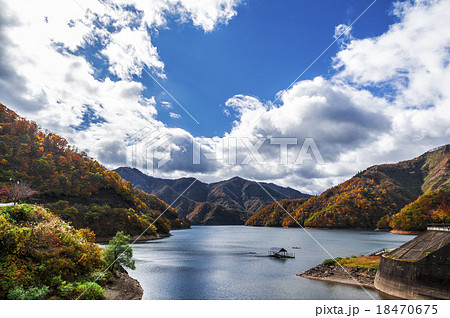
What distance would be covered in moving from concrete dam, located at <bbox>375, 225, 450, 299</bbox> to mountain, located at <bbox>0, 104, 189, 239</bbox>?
273 feet

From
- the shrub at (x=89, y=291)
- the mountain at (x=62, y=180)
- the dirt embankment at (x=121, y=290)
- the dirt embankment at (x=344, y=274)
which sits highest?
the mountain at (x=62, y=180)

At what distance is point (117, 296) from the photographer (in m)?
24.2

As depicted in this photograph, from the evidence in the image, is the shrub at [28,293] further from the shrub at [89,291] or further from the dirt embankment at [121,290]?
the dirt embankment at [121,290]

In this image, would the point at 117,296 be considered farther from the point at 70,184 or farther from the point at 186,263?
the point at 70,184

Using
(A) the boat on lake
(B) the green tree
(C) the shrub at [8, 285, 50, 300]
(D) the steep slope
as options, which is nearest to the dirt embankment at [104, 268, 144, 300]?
(B) the green tree

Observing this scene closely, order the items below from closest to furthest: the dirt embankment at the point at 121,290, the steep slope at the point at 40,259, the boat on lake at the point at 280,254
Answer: the steep slope at the point at 40,259
the dirt embankment at the point at 121,290
the boat on lake at the point at 280,254

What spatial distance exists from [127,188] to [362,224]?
498 feet

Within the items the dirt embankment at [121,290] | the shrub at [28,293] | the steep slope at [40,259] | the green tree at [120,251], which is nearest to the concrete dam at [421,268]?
the dirt embankment at [121,290]

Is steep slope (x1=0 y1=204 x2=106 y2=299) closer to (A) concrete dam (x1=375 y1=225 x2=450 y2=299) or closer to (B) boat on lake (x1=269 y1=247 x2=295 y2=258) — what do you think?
(A) concrete dam (x1=375 y1=225 x2=450 y2=299)

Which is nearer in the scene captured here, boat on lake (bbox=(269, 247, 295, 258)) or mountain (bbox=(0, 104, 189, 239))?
boat on lake (bbox=(269, 247, 295, 258))

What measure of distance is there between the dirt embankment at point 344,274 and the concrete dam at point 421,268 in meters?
5.09

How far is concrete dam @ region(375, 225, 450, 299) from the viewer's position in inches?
890

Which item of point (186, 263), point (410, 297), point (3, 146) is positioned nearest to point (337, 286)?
point (410, 297)

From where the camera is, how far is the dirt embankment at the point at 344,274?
111ft
